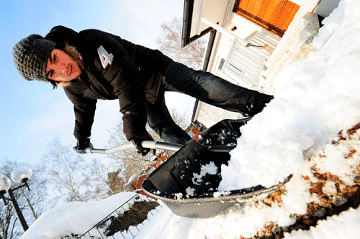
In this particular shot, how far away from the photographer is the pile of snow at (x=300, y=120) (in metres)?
0.60

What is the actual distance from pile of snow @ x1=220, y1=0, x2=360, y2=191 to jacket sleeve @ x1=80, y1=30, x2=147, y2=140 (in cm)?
104

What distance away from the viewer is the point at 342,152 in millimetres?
553

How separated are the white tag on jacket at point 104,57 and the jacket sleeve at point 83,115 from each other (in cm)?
92

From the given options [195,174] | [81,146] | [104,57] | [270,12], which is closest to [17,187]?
[81,146]

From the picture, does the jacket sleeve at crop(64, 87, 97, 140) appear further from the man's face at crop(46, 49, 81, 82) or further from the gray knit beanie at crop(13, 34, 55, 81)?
the gray knit beanie at crop(13, 34, 55, 81)

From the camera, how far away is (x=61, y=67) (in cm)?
163

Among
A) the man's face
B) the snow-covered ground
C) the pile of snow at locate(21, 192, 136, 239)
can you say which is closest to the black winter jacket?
the man's face

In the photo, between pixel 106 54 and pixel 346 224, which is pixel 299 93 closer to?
pixel 346 224

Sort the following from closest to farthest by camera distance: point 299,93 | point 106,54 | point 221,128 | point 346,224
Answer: point 346,224, point 299,93, point 221,128, point 106,54

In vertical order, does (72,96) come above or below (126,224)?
above

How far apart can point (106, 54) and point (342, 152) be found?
1821 millimetres

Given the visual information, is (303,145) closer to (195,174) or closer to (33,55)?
(195,174)

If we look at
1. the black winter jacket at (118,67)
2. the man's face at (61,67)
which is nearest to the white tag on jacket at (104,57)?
the black winter jacket at (118,67)

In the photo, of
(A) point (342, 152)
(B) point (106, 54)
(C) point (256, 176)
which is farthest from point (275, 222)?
(B) point (106, 54)
